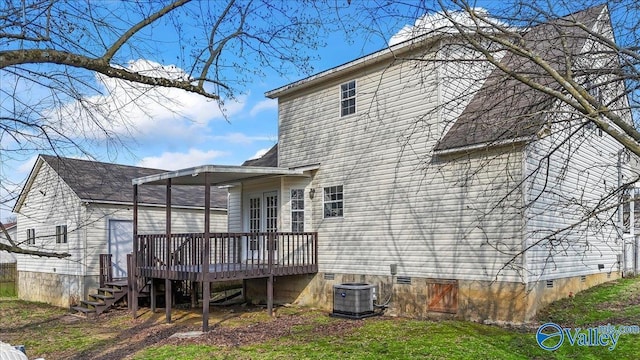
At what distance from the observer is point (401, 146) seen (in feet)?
37.2

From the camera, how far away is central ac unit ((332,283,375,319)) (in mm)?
10812

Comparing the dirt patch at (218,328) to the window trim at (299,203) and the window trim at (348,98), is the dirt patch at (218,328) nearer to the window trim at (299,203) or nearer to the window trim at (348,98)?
the window trim at (299,203)

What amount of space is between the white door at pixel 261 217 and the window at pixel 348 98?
3.09m

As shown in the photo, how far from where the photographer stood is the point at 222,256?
11.5 metres

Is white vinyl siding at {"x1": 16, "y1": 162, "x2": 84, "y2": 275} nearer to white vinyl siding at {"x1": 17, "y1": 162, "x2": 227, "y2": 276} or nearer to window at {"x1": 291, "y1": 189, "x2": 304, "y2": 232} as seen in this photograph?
white vinyl siding at {"x1": 17, "y1": 162, "x2": 227, "y2": 276}

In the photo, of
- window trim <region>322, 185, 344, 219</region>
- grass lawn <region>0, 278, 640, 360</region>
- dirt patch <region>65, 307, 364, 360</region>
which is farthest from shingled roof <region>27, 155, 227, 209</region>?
window trim <region>322, 185, 344, 219</region>

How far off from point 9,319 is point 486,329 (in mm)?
13006

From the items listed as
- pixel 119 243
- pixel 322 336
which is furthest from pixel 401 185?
pixel 119 243

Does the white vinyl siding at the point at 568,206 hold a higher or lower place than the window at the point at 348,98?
lower

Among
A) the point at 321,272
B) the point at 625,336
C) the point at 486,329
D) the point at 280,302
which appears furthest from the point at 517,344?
the point at 280,302

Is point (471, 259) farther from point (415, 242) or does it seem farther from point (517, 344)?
point (517, 344)

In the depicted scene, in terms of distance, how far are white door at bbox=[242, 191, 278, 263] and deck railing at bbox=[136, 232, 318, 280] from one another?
0.77ft

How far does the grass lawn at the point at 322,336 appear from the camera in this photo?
25.4 feet

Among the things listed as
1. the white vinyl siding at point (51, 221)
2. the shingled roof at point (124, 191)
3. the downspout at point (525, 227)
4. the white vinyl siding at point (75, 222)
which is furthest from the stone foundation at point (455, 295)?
the white vinyl siding at point (51, 221)
